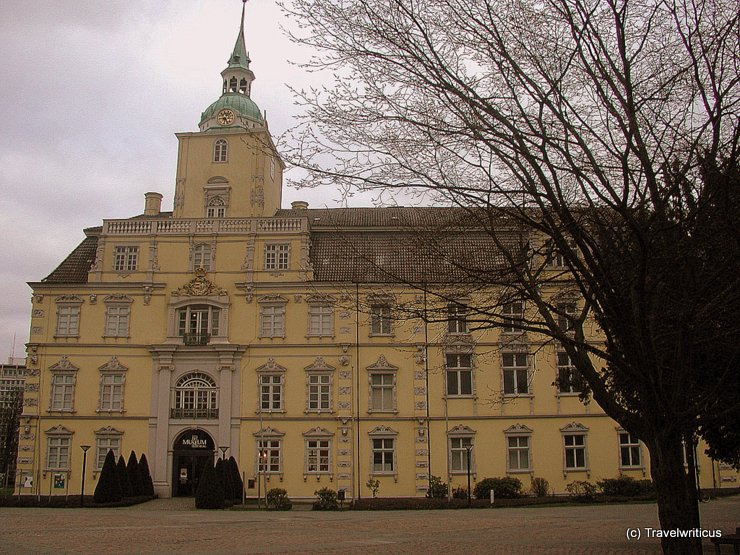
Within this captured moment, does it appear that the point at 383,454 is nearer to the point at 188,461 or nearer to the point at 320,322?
the point at 320,322

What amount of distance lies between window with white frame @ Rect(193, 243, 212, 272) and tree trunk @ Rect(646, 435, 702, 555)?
34.4 m

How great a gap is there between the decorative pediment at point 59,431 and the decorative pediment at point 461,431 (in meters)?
19.4

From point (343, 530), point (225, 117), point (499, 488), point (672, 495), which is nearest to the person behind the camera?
point (672, 495)

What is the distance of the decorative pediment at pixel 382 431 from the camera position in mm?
39969

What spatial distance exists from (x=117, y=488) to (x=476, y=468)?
1712cm

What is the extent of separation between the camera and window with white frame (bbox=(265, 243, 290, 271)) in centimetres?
4203

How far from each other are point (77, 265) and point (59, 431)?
350 inches

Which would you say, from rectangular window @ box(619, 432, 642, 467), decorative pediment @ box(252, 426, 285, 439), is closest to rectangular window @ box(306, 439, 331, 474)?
decorative pediment @ box(252, 426, 285, 439)

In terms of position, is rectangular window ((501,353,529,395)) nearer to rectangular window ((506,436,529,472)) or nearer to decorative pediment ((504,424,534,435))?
decorative pediment ((504,424,534,435))

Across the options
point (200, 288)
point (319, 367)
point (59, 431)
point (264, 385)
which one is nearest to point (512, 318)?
point (319, 367)

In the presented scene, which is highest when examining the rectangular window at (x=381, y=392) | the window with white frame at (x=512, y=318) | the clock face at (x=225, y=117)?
the clock face at (x=225, y=117)

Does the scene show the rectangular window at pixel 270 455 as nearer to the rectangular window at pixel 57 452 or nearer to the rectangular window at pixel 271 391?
the rectangular window at pixel 271 391

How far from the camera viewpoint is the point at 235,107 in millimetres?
47125

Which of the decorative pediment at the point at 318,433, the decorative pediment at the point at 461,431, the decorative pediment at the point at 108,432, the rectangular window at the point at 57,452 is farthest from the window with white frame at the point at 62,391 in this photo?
the decorative pediment at the point at 461,431
